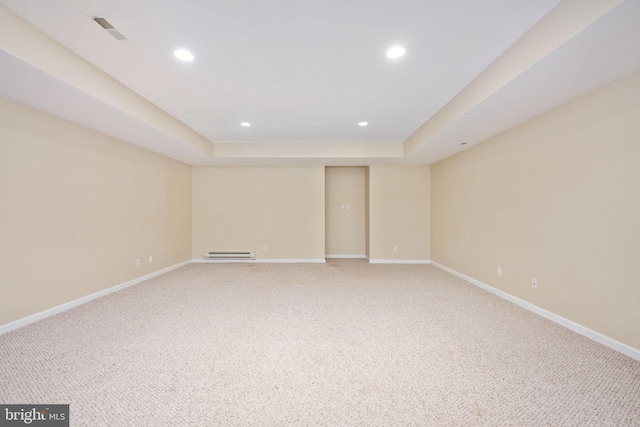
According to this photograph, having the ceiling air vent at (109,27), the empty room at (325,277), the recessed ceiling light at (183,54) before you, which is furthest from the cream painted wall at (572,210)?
the ceiling air vent at (109,27)

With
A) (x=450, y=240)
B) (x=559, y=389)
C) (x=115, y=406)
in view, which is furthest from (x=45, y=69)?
(x=450, y=240)

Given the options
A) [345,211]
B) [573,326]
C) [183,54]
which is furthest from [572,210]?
[345,211]

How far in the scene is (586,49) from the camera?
69.4 inches

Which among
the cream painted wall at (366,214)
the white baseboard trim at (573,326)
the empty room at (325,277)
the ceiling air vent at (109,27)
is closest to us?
the empty room at (325,277)

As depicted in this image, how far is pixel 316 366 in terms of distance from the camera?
1.97 m

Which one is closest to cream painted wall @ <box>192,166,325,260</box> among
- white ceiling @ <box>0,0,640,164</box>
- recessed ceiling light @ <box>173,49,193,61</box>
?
white ceiling @ <box>0,0,640,164</box>

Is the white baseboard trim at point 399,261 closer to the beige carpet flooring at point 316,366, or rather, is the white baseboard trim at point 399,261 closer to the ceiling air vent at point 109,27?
the beige carpet flooring at point 316,366

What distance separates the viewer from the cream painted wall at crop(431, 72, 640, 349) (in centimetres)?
215

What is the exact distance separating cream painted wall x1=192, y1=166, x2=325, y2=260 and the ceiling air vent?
4.07 m

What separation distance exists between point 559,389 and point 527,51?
2.46m

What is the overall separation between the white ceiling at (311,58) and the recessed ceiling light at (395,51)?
6 cm

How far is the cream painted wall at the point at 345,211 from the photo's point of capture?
669 cm

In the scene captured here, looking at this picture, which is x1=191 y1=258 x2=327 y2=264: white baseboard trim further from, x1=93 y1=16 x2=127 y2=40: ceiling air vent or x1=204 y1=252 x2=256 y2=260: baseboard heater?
x1=93 y1=16 x2=127 y2=40: ceiling air vent

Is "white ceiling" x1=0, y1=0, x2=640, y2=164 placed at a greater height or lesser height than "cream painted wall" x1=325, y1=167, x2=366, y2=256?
greater
